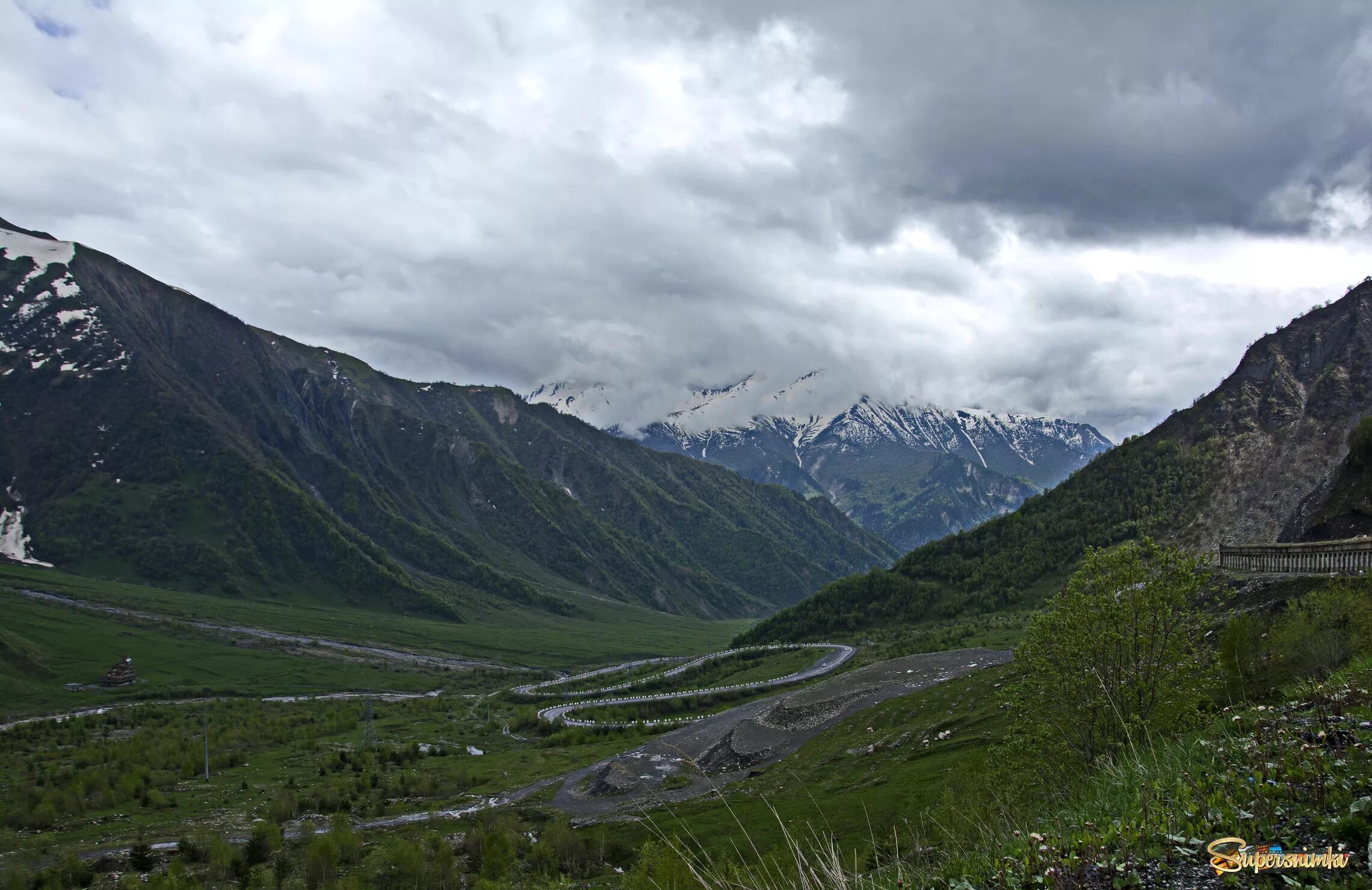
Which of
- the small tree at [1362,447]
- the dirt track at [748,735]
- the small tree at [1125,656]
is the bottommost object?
the dirt track at [748,735]

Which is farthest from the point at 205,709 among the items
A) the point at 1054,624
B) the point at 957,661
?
the point at 1054,624

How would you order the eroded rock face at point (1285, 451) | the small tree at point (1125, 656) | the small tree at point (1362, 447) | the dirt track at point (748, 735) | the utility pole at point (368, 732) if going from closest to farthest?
the small tree at point (1125, 656), the small tree at point (1362, 447), the dirt track at point (748, 735), the utility pole at point (368, 732), the eroded rock face at point (1285, 451)

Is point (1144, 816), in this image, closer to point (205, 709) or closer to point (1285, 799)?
point (1285, 799)

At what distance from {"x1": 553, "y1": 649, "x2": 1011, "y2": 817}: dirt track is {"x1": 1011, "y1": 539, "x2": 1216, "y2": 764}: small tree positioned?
6809 centimetres

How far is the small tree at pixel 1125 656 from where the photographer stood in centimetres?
3180

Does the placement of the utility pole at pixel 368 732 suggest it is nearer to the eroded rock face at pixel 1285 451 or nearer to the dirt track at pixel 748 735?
the dirt track at pixel 748 735

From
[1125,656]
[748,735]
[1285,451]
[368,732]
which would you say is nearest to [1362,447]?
[1125,656]

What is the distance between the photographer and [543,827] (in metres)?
92.4

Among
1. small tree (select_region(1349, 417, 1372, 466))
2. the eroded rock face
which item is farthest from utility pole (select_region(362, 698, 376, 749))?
the eroded rock face

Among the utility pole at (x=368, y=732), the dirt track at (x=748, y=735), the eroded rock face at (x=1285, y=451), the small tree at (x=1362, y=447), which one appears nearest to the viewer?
the small tree at (x=1362, y=447)

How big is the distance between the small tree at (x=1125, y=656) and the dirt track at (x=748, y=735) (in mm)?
68092

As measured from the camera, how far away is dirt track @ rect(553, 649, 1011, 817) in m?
106

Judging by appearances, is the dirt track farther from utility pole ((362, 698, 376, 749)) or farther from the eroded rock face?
the eroded rock face

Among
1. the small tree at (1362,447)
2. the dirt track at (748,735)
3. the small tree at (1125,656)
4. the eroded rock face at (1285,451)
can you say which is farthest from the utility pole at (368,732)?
the eroded rock face at (1285,451)
